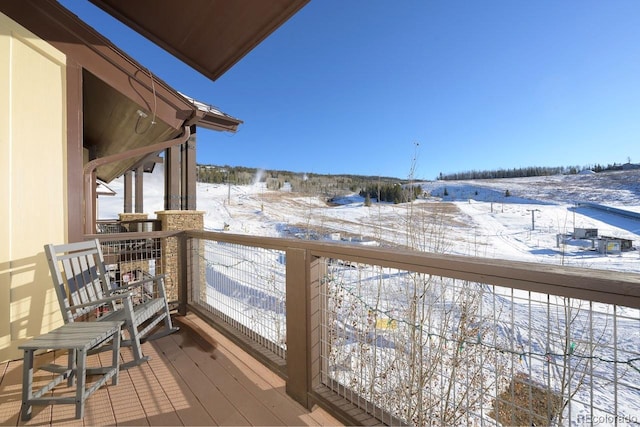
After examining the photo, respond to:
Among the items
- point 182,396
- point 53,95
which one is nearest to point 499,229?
point 182,396

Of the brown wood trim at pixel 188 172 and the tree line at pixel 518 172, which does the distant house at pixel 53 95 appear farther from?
the tree line at pixel 518 172

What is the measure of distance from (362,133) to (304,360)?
30.1 meters

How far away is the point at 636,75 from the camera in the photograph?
19516mm

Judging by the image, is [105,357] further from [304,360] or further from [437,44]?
[437,44]

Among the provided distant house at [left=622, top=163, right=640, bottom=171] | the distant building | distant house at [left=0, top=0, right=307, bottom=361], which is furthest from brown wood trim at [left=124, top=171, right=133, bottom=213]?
distant house at [left=622, top=163, right=640, bottom=171]

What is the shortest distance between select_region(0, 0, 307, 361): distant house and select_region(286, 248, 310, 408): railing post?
1924 millimetres

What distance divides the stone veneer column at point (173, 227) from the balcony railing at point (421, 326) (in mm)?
1084

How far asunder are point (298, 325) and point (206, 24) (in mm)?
2757

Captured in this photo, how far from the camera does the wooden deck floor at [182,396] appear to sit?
1.73 m

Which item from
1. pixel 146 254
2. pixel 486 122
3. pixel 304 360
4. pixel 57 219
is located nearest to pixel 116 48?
pixel 57 219

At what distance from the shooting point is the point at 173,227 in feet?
18.0

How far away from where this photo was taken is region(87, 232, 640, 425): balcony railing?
3.22 feet

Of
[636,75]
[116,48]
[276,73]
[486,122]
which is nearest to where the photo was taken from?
[116,48]

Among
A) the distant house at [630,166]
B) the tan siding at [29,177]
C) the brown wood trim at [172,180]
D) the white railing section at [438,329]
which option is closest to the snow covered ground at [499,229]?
the white railing section at [438,329]
